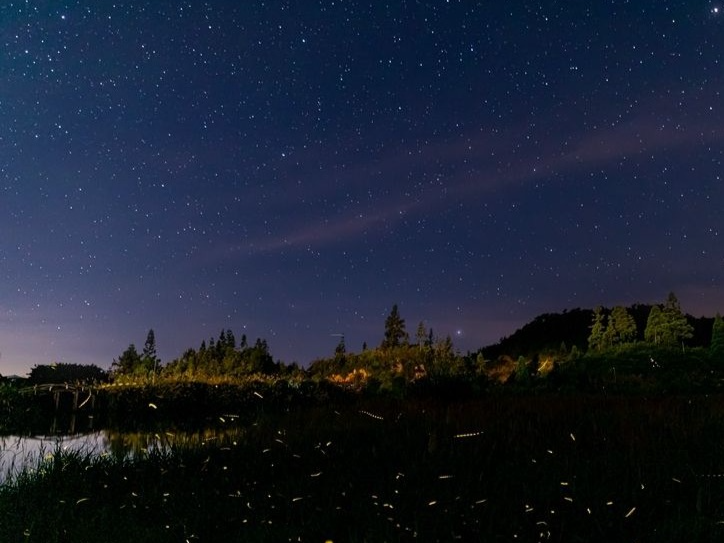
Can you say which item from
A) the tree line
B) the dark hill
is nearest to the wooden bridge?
the tree line

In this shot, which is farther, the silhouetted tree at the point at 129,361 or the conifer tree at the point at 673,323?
the conifer tree at the point at 673,323

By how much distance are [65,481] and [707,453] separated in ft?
25.8

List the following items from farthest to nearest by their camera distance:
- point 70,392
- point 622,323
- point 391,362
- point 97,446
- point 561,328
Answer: point 561,328 < point 622,323 < point 391,362 < point 70,392 < point 97,446

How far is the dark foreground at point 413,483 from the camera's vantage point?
18.0 ft

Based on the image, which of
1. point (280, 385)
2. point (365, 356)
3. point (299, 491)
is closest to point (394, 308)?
point (365, 356)

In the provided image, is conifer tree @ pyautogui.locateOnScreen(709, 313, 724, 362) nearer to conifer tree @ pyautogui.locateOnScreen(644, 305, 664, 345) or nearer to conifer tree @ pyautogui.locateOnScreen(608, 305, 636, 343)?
conifer tree @ pyautogui.locateOnScreen(644, 305, 664, 345)

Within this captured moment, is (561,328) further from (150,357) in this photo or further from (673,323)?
(150,357)

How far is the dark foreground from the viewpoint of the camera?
549cm

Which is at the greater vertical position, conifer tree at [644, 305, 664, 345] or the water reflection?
conifer tree at [644, 305, 664, 345]

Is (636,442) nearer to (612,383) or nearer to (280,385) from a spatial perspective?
(612,383)

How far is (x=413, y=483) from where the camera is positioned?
6.54 metres

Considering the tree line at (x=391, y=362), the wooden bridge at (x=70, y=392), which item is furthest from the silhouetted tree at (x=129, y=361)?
the wooden bridge at (x=70, y=392)

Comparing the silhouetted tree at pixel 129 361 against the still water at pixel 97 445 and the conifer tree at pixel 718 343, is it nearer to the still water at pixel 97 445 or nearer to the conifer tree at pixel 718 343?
the still water at pixel 97 445

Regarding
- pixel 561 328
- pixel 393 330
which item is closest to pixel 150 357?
pixel 393 330
